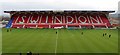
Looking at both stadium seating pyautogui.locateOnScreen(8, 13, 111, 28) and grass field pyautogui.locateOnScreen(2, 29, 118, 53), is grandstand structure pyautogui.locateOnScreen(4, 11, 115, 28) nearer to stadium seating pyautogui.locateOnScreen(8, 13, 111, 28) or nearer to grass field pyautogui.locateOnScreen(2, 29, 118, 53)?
stadium seating pyautogui.locateOnScreen(8, 13, 111, 28)

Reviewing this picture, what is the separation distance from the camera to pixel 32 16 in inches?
3605

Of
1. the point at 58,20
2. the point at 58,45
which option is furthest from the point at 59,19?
the point at 58,45

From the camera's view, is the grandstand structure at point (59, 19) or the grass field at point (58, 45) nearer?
the grass field at point (58, 45)

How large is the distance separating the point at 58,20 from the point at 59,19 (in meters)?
1.14

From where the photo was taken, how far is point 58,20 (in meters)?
87.3

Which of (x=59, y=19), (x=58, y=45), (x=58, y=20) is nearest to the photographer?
(x=58, y=45)

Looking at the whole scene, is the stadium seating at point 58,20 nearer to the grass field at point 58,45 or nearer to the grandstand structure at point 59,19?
the grandstand structure at point 59,19

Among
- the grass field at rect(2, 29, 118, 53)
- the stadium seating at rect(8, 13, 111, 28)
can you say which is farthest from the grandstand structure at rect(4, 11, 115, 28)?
the grass field at rect(2, 29, 118, 53)

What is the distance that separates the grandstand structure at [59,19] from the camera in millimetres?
83000

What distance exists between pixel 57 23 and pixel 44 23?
15.8 ft

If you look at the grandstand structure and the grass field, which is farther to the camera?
the grandstand structure

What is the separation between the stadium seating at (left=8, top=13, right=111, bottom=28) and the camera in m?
83.0

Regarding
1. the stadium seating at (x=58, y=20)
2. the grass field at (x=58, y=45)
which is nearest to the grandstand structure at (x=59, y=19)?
the stadium seating at (x=58, y=20)

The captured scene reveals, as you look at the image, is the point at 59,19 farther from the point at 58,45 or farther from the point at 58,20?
the point at 58,45
